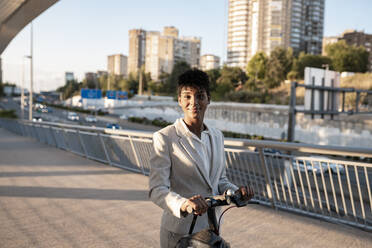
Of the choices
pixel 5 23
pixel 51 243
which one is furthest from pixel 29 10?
pixel 51 243

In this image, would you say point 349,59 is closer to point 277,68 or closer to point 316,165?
point 277,68

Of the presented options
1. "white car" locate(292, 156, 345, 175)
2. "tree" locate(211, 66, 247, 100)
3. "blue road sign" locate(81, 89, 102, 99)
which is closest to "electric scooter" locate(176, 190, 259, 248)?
"white car" locate(292, 156, 345, 175)

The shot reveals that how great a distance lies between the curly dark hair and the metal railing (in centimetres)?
293

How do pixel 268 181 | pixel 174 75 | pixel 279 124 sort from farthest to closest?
1. pixel 174 75
2. pixel 279 124
3. pixel 268 181

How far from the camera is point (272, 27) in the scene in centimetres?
11338

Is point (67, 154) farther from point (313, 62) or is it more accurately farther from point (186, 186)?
point (313, 62)

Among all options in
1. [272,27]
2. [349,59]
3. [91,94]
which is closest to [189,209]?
[91,94]

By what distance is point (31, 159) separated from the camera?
37.9 feet

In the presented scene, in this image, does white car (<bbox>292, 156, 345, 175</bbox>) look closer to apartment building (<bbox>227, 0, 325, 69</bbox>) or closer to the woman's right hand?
the woman's right hand

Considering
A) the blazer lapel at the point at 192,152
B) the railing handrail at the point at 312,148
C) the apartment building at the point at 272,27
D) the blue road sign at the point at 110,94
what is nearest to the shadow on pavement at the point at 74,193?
the railing handrail at the point at 312,148

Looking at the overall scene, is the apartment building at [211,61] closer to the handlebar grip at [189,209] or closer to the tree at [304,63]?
the tree at [304,63]

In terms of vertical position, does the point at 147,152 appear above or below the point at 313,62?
below

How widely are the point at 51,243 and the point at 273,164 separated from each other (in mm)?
3567

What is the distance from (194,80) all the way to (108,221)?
3571 millimetres
